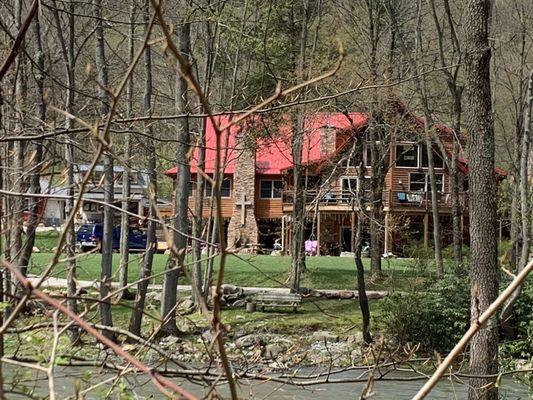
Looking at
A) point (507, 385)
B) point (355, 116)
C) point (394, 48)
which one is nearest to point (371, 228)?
point (355, 116)

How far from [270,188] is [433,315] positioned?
2475 centimetres

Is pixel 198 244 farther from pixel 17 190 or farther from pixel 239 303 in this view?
pixel 239 303

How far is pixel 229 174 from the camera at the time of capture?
4316cm

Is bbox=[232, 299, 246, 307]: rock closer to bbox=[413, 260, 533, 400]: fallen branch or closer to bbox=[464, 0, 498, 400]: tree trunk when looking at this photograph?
bbox=[464, 0, 498, 400]: tree trunk

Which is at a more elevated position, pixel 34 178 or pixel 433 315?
pixel 34 178

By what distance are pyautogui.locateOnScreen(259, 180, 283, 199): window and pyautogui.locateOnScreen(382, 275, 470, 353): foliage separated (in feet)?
77.6

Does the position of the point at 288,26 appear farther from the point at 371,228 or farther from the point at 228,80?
the point at 371,228

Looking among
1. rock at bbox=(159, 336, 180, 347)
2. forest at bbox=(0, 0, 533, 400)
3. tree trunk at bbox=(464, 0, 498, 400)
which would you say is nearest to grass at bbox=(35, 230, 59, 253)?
forest at bbox=(0, 0, 533, 400)

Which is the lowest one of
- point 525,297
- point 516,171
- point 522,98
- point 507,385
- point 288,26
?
point 507,385

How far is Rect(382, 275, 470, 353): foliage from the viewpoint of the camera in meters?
19.3

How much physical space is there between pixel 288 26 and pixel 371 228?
831 cm

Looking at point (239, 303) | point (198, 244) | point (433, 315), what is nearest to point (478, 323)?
point (198, 244)

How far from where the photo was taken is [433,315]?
19562 millimetres

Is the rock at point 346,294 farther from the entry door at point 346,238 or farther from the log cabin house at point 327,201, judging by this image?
the entry door at point 346,238
